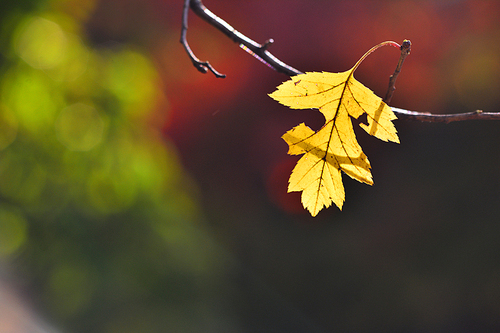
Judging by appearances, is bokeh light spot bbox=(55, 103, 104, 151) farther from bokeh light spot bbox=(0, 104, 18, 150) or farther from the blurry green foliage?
bokeh light spot bbox=(0, 104, 18, 150)

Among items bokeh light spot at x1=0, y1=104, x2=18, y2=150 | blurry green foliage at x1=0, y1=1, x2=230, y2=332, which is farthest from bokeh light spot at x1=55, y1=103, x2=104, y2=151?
bokeh light spot at x1=0, y1=104, x2=18, y2=150

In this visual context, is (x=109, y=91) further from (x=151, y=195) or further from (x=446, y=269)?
(x=446, y=269)

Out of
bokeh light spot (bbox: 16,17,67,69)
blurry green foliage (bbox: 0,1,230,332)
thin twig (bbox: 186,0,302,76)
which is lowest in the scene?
blurry green foliage (bbox: 0,1,230,332)

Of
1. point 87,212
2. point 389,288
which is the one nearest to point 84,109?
point 87,212

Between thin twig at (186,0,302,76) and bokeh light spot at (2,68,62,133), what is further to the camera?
bokeh light spot at (2,68,62,133)

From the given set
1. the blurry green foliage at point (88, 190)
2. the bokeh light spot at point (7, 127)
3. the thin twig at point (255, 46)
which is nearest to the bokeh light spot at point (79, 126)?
the blurry green foliage at point (88, 190)

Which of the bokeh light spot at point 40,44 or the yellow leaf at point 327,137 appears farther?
the bokeh light spot at point 40,44

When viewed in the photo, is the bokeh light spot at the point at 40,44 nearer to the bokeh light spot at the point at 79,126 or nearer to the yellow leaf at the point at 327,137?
the bokeh light spot at the point at 79,126

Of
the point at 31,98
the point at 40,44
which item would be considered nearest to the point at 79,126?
the point at 31,98
